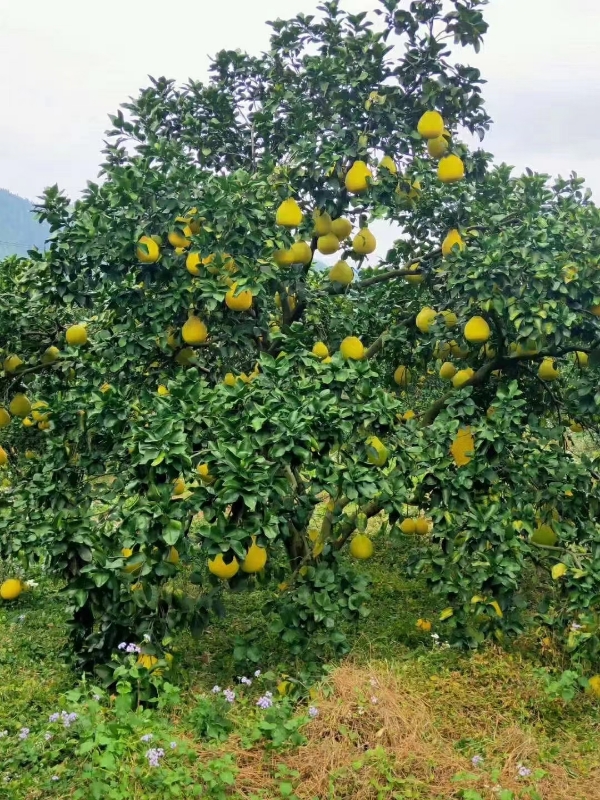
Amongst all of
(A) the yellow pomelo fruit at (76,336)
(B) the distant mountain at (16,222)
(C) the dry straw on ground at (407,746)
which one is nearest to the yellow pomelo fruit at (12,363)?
(A) the yellow pomelo fruit at (76,336)

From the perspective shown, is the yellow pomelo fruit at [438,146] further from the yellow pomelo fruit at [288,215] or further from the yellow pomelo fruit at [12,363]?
the yellow pomelo fruit at [12,363]

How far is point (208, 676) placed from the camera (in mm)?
4039

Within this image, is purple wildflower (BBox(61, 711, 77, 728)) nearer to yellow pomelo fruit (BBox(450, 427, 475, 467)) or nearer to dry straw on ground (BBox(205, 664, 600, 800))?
dry straw on ground (BBox(205, 664, 600, 800))

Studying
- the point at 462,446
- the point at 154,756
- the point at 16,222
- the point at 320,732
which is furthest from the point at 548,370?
the point at 16,222

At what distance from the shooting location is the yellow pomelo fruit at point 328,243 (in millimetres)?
4227

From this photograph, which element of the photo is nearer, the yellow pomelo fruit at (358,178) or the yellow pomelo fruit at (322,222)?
the yellow pomelo fruit at (358,178)

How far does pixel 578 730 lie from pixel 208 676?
186 centimetres

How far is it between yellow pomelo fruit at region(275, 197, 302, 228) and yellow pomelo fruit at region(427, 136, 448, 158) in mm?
834

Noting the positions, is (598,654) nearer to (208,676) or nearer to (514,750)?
(514,750)

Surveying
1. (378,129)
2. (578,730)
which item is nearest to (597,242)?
(378,129)

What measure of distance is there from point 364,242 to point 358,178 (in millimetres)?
460

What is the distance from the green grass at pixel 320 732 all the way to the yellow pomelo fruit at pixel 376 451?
3.25ft

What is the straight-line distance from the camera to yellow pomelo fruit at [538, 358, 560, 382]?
14.9ft

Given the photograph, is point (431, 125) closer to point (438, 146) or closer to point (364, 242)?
point (438, 146)
